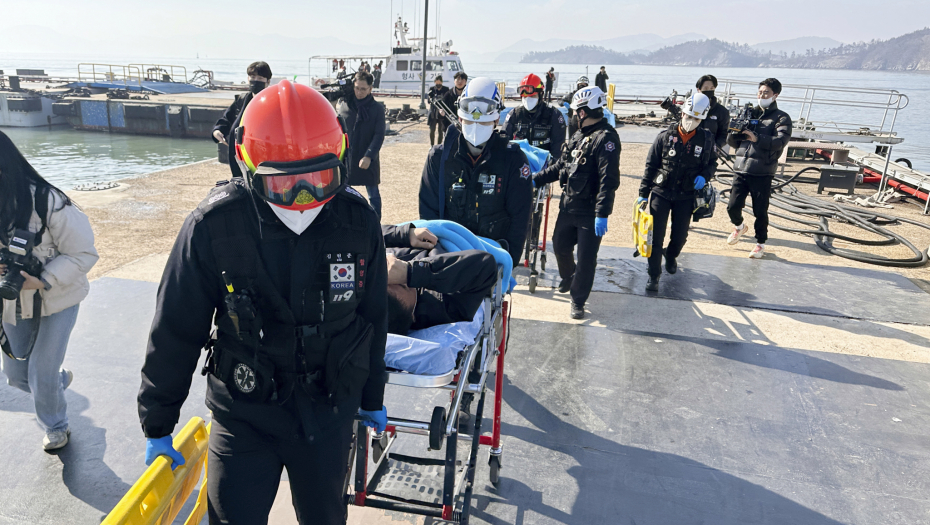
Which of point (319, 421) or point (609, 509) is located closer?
point (319, 421)

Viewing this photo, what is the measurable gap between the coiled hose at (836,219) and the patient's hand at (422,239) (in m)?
6.54

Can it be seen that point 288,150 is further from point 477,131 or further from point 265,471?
point 477,131

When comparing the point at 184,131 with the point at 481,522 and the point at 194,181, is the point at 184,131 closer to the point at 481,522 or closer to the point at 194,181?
the point at 194,181

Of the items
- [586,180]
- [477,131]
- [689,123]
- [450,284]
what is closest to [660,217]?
[689,123]

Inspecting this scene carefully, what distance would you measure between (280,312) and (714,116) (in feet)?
24.0

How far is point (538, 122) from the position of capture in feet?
24.8

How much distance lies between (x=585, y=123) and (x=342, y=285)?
3.82m

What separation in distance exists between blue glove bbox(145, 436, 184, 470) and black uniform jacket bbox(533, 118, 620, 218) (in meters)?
3.94

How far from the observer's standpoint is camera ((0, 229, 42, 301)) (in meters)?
2.71

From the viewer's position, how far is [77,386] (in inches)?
152

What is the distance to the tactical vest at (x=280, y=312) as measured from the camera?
1784 millimetres

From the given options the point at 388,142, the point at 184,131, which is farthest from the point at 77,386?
the point at 184,131

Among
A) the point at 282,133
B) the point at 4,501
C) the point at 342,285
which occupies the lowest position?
Result: the point at 4,501

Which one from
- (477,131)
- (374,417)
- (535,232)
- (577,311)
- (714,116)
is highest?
(714,116)
